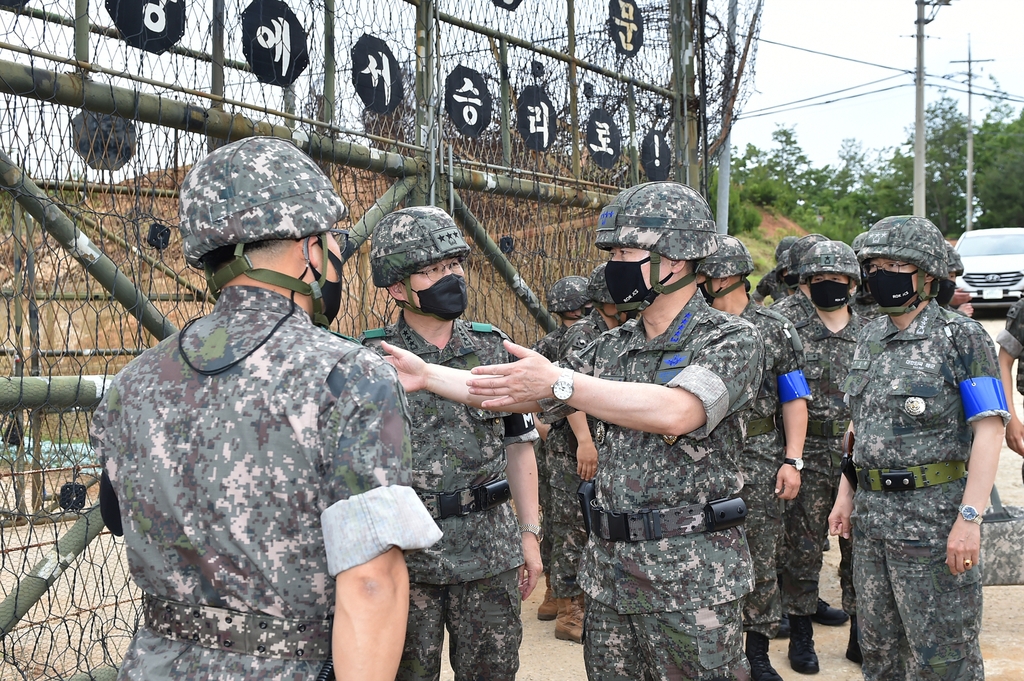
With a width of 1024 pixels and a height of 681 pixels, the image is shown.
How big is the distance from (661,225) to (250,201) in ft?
4.92

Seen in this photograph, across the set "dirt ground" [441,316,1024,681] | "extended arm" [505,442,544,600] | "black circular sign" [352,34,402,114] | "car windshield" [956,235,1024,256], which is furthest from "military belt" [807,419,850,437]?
"car windshield" [956,235,1024,256]

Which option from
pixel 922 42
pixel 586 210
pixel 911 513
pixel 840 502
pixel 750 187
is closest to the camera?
pixel 911 513

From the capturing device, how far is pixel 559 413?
280 centimetres

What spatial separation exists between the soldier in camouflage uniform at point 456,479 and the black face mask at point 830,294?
260cm

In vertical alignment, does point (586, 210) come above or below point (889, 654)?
above

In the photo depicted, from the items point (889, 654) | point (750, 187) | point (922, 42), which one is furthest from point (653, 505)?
point (750, 187)

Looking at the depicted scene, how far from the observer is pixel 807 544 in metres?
5.01

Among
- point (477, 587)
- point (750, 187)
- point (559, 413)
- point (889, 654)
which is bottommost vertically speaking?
point (889, 654)

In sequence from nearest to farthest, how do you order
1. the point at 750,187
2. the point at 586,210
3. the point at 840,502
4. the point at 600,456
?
1. the point at 600,456
2. the point at 840,502
3. the point at 586,210
4. the point at 750,187

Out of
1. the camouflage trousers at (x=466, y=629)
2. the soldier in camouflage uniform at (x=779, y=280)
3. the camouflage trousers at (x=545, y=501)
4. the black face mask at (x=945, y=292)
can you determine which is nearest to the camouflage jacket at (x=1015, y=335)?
the soldier in camouflage uniform at (x=779, y=280)

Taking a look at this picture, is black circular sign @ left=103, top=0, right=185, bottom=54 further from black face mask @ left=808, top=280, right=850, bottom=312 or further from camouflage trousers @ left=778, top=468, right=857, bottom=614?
camouflage trousers @ left=778, top=468, right=857, bottom=614

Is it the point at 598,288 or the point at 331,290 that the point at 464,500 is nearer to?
the point at 331,290

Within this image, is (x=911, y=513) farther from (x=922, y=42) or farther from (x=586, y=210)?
(x=922, y=42)

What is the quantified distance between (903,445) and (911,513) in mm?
261
